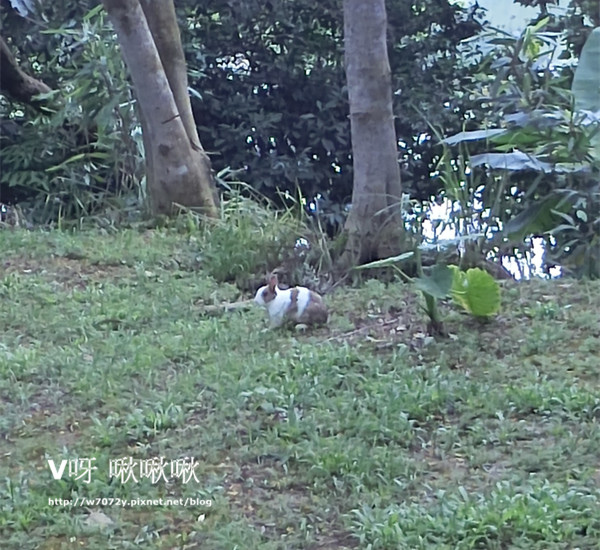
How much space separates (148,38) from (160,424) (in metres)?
4.07

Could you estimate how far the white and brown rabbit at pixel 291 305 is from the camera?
186 inches

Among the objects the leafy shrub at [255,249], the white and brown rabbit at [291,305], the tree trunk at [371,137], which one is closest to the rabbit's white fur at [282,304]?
the white and brown rabbit at [291,305]

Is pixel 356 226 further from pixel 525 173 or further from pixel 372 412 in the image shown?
pixel 372 412

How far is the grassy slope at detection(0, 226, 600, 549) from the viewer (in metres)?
2.97

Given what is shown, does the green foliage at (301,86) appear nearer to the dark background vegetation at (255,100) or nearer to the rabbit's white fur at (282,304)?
the dark background vegetation at (255,100)

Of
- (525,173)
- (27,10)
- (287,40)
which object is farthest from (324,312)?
(287,40)

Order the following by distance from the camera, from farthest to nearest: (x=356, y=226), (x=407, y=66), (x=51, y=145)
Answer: (x=407, y=66) < (x=51, y=145) < (x=356, y=226)

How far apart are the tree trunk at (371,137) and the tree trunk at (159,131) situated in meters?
1.66

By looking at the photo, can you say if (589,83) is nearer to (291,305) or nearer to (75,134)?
(291,305)

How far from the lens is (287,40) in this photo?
9648 millimetres

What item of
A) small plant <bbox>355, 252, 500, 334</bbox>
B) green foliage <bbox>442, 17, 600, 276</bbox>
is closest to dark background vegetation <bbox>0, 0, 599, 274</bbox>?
green foliage <bbox>442, 17, 600, 276</bbox>

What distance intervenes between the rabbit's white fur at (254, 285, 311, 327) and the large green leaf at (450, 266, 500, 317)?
67cm

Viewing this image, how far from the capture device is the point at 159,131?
7160 mm

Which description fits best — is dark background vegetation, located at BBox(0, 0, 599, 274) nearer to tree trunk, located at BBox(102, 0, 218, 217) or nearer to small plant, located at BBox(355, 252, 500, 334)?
tree trunk, located at BBox(102, 0, 218, 217)
